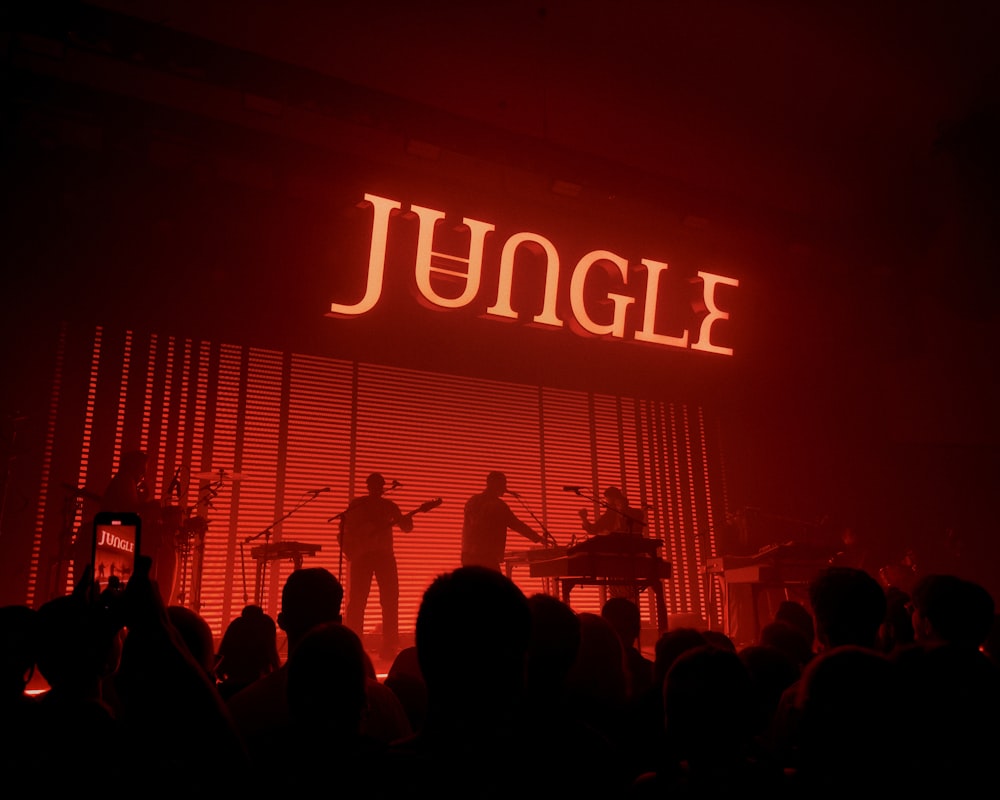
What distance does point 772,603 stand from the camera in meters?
9.18

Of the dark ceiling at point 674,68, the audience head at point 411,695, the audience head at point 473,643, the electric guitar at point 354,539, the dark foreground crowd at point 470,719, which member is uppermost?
the dark ceiling at point 674,68

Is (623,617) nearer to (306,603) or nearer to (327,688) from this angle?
(306,603)

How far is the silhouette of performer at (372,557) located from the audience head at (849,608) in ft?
20.0

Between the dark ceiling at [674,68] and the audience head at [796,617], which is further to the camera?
the dark ceiling at [674,68]

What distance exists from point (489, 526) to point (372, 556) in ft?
4.22

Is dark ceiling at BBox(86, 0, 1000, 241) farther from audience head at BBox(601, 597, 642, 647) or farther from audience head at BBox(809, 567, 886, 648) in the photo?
audience head at BBox(809, 567, 886, 648)

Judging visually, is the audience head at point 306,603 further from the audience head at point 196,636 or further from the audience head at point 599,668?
the audience head at point 599,668

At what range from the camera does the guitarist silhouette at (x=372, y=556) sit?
798 cm

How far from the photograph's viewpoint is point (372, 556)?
8094 millimetres

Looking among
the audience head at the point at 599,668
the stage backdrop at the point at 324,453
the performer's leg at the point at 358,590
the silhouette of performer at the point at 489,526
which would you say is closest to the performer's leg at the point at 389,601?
the performer's leg at the point at 358,590

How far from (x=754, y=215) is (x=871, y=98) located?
7.59 feet

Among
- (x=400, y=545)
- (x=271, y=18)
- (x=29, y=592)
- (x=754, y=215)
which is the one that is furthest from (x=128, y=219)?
(x=754, y=215)

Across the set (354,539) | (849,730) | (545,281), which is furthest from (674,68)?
(849,730)

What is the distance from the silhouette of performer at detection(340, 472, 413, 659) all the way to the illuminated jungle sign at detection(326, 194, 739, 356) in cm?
225
